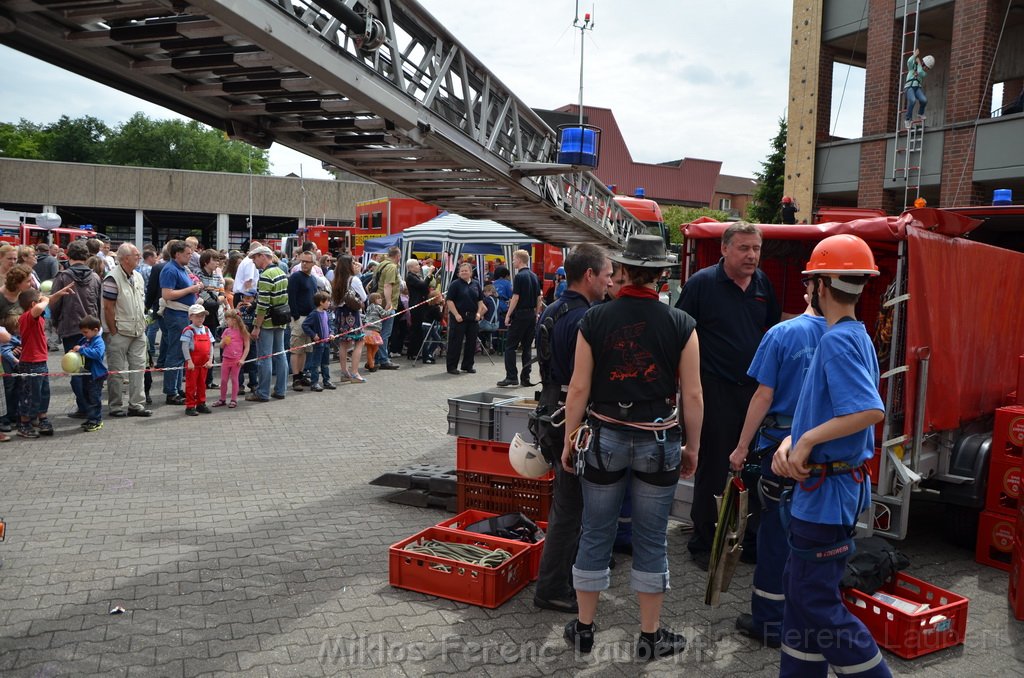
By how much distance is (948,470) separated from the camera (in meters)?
5.45

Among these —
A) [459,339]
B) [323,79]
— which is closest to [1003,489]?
[323,79]

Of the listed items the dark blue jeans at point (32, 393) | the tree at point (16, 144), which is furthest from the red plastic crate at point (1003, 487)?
the tree at point (16, 144)

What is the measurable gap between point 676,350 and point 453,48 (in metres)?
4.38

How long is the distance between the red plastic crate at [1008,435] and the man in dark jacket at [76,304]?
8752mm

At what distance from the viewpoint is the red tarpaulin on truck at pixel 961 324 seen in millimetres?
4844

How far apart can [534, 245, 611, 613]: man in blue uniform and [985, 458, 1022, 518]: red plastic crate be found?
3.00m

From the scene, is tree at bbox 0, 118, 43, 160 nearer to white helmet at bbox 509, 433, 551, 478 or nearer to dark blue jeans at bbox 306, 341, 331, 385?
dark blue jeans at bbox 306, 341, 331, 385

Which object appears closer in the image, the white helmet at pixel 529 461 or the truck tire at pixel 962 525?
the white helmet at pixel 529 461

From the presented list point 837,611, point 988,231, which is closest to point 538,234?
point 988,231

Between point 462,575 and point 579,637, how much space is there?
830 millimetres

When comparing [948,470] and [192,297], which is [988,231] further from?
[192,297]

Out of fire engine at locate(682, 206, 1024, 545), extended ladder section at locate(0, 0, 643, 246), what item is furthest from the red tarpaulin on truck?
extended ladder section at locate(0, 0, 643, 246)

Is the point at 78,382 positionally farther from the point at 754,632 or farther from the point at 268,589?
the point at 754,632

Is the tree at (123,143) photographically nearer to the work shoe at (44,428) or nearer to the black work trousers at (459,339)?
the black work trousers at (459,339)
